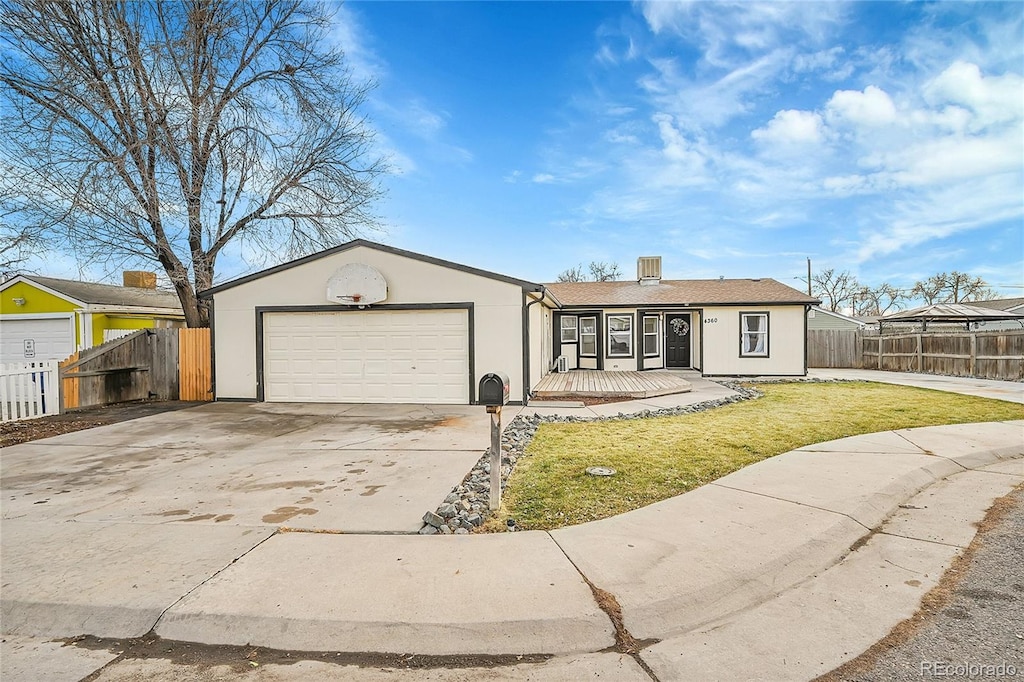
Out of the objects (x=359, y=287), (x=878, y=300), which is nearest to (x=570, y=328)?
(x=359, y=287)

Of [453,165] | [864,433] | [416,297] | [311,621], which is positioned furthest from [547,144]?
[311,621]

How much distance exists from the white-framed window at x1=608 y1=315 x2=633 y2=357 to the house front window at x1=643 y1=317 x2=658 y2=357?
556 mm

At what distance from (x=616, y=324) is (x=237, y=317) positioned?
1146 cm

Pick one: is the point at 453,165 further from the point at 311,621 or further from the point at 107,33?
the point at 311,621

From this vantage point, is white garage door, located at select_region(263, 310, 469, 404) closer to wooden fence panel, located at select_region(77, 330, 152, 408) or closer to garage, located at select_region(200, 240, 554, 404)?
garage, located at select_region(200, 240, 554, 404)

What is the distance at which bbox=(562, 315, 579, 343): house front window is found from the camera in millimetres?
16772

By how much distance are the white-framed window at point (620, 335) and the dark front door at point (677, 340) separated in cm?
162

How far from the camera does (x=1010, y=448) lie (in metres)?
6.14

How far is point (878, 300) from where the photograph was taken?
44.6m

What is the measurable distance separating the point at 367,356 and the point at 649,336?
10.1 metres

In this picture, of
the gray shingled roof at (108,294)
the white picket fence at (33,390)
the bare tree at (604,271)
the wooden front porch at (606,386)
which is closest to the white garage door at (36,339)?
the gray shingled roof at (108,294)

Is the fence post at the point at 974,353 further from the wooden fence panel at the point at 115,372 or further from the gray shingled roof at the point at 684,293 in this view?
the wooden fence panel at the point at 115,372

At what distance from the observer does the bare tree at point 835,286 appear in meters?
44.5

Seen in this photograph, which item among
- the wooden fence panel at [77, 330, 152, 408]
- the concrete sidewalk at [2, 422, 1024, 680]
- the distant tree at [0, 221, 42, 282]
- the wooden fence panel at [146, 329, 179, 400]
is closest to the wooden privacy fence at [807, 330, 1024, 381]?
the concrete sidewalk at [2, 422, 1024, 680]
